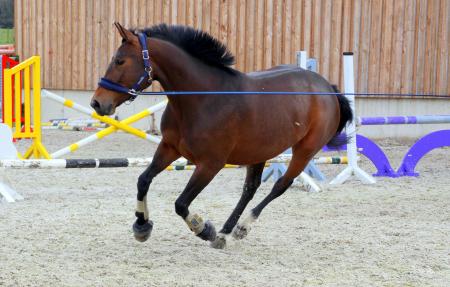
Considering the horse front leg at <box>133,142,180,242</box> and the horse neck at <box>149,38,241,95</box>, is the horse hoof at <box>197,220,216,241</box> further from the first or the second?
the horse neck at <box>149,38,241,95</box>

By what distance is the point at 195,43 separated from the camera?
541cm

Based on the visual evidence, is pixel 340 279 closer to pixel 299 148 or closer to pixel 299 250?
pixel 299 250

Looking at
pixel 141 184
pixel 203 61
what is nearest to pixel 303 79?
pixel 203 61

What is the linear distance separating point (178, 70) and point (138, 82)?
35 cm

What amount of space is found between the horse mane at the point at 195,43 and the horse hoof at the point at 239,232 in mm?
1135

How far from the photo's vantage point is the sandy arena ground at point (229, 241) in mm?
4727

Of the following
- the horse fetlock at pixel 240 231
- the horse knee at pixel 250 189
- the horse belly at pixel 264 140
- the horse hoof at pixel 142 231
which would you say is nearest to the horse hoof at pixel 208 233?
the horse fetlock at pixel 240 231

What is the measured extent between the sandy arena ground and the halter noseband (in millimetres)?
1072

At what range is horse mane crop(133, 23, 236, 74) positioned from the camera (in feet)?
17.6

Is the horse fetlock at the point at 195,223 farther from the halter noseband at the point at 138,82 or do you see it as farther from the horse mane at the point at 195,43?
the horse mane at the point at 195,43

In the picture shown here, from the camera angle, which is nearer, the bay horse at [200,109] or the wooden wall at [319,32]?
the bay horse at [200,109]

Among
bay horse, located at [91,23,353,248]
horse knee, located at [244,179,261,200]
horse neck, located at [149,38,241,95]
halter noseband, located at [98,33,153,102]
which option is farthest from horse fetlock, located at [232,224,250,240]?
halter noseband, located at [98,33,153,102]

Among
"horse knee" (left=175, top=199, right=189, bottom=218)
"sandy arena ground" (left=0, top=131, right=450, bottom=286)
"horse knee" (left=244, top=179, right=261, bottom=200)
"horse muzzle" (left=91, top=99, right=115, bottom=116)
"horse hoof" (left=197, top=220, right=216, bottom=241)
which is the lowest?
"sandy arena ground" (left=0, top=131, right=450, bottom=286)

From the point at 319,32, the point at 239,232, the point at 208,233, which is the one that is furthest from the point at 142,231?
the point at 319,32
